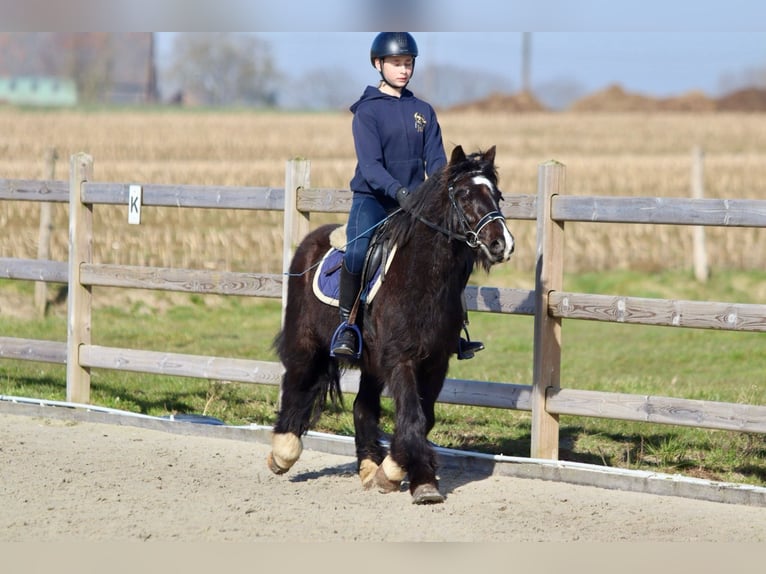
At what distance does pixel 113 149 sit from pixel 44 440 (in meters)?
29.5

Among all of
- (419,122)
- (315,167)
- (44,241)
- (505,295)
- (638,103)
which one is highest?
(638,103)

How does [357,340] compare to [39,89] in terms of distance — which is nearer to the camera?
[357,340]

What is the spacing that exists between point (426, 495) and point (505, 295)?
5.67ft

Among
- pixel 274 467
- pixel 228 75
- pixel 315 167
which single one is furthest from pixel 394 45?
pixel 228 75

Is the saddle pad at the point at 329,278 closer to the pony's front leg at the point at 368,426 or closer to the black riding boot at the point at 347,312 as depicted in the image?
the black riding boot at the point at 347,312

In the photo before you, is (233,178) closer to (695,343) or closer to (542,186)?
(695,343)

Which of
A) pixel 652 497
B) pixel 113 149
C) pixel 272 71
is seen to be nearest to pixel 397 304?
pixel 652 497

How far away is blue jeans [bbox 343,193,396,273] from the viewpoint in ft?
21.7

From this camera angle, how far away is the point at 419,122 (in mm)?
6750

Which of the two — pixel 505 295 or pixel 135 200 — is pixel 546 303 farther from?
pixel 135 200

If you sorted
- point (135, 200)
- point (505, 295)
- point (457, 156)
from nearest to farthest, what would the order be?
point (457, 156) → point (505, 295) → point (135, 200)

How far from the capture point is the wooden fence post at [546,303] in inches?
286

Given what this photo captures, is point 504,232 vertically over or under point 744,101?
under

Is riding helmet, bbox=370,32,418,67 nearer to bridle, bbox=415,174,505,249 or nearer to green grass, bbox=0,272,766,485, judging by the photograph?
bridle, bbox=415,174,505,249
